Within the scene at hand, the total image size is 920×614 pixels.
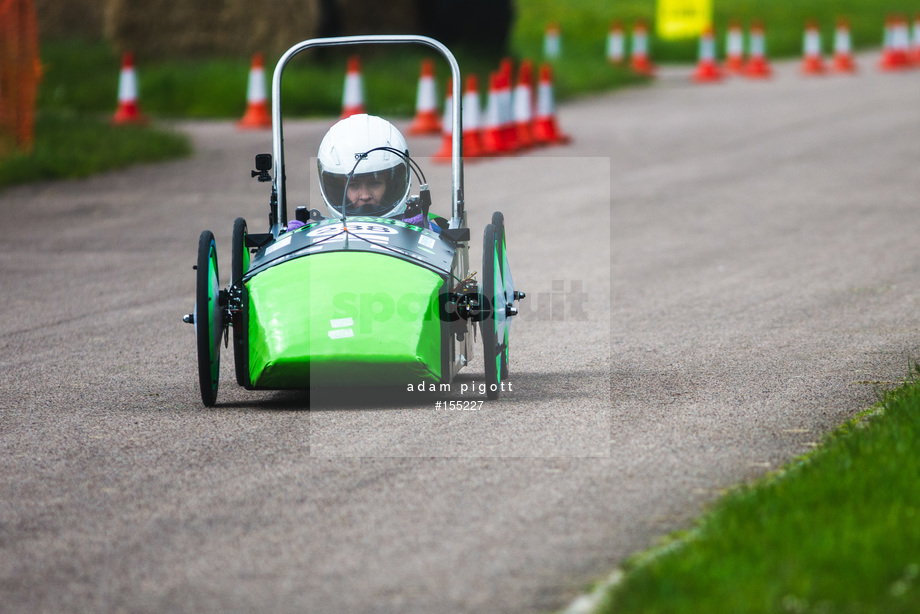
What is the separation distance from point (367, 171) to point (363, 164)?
Result: 4 centimetres

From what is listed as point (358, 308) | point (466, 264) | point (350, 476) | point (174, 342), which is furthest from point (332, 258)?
point (174, 342)

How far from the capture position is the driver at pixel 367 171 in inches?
273

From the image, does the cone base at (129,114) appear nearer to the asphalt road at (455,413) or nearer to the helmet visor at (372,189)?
the asphalt road at (455,413)

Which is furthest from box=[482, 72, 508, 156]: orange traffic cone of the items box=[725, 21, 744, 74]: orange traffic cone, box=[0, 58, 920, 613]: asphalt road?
box=[725, 21, 744, 74]: orange traffic cone

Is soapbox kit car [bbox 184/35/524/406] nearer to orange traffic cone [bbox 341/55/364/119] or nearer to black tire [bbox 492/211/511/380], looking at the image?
black tire [bbox 492/211/511/380]

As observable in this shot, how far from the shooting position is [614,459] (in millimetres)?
5348

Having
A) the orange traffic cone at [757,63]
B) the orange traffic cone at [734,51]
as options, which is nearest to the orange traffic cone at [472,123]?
the orange traffic cone at [757,63]

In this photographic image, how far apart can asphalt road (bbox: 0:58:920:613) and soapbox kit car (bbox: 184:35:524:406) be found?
0.68 feet

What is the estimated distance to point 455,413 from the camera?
20.1 feet

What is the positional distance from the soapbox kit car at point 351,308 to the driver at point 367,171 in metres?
0.30

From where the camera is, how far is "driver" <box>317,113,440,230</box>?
693cm

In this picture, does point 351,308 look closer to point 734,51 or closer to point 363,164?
point 363,164

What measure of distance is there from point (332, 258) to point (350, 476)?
4.66 feet

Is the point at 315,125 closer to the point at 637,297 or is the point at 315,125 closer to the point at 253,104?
the point at 253,104
